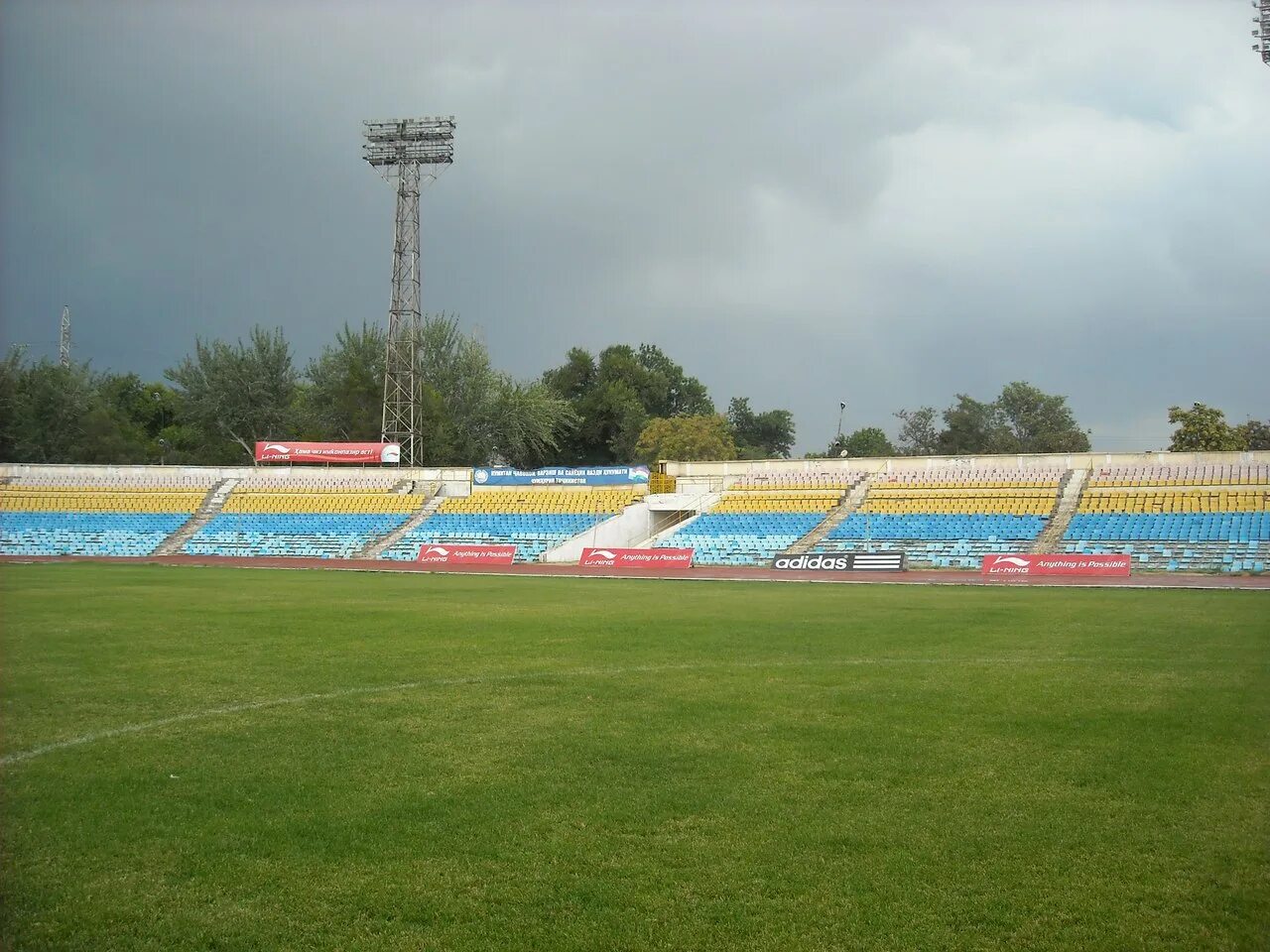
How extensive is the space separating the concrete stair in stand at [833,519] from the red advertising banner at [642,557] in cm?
498

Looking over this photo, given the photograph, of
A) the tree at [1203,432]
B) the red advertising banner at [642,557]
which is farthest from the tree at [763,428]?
the red advertising banner at [642,557]

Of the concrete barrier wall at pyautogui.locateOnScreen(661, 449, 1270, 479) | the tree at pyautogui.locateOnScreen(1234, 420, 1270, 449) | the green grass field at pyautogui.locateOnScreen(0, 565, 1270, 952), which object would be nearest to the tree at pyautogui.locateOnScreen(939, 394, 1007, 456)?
the tree at pyautogui.locateOnScreen(1234, 420, 1270, 449)

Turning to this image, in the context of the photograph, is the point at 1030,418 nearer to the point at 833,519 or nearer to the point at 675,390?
the point at 675,390

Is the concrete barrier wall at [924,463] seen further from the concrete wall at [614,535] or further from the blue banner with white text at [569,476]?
the concrete wall at [614,535]

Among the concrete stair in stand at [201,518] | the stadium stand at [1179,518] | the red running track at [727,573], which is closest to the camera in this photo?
the red running track at [727,573]

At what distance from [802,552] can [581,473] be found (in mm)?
17612

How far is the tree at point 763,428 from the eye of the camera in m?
103

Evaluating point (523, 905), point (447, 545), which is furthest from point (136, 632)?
point (447, 545)

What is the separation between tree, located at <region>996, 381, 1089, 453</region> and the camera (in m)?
94.1

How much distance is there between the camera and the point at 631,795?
7633 millimetres

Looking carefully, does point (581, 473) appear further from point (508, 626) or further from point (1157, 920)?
point (1157, 920)

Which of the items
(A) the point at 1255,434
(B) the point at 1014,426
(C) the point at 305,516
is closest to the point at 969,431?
(B) the point at 1014,426

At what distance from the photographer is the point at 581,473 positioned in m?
58.3

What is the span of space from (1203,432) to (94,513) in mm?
69188
